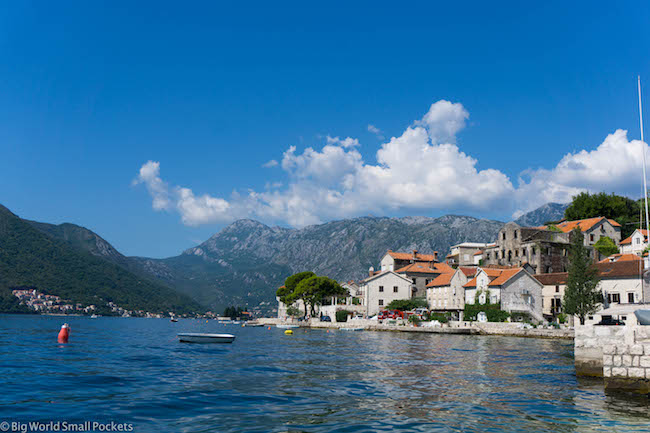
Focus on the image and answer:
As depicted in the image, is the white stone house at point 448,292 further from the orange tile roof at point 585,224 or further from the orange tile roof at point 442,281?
the orange tile roof at point 585,224

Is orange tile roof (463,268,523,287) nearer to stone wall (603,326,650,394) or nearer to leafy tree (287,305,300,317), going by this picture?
leafy tree (287,305,300,317)

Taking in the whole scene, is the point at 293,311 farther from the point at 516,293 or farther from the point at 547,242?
the point at 547,242

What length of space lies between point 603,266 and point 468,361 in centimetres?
5678

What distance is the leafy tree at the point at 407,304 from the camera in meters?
104

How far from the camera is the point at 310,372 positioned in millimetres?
26859

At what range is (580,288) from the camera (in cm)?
6844

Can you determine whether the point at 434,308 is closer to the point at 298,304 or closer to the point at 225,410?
the point at 298,304

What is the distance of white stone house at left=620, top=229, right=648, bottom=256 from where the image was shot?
288ft

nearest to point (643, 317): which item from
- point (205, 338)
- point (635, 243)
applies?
point (205, 338)

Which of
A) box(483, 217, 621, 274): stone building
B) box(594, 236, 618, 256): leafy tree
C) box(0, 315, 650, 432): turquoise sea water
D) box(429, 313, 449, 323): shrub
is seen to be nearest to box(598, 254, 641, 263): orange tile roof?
box(594, 236, 618, 256): leafy tree

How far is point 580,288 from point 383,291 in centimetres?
4832

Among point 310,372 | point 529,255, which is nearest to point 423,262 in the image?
point 529,255

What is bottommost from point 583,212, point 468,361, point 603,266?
point 468,361

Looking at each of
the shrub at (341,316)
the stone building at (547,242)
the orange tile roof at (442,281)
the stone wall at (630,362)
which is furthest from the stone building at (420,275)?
the stone wall at (630,362)
